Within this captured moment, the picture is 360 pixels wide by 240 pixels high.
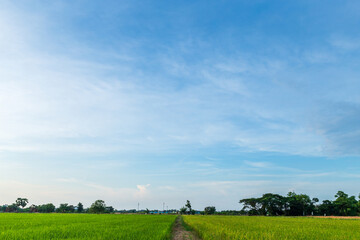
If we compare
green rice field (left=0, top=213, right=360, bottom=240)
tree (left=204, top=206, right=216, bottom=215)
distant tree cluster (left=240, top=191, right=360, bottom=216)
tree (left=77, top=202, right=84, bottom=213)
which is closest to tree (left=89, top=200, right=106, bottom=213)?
tree (left=77, top=202, right=84, bottom=213)

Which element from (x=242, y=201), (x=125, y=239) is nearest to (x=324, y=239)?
(x=125, y=239)

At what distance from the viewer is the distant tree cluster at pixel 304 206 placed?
7119 cm

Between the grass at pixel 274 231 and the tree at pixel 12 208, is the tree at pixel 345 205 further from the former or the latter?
the tree at pixel 12 208

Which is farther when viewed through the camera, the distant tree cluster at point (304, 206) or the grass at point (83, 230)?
the distant tree cluster at point (304, 206)

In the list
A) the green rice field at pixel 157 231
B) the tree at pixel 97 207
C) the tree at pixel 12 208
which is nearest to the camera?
the green rice field at pixel 157 231

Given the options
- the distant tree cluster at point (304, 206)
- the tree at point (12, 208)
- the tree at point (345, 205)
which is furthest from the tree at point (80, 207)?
the tree at point (345, 205)

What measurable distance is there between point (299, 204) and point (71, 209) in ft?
331

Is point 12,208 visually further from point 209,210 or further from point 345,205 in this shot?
point 345,205

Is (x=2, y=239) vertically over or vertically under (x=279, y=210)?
over

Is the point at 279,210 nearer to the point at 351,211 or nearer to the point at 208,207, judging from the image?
the point at 351,211

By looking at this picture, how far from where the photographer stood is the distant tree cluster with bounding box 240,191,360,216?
71.2 metres

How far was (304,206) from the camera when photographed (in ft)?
248

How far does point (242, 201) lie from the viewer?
3556 inches

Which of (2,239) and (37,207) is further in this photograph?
(37,207)
